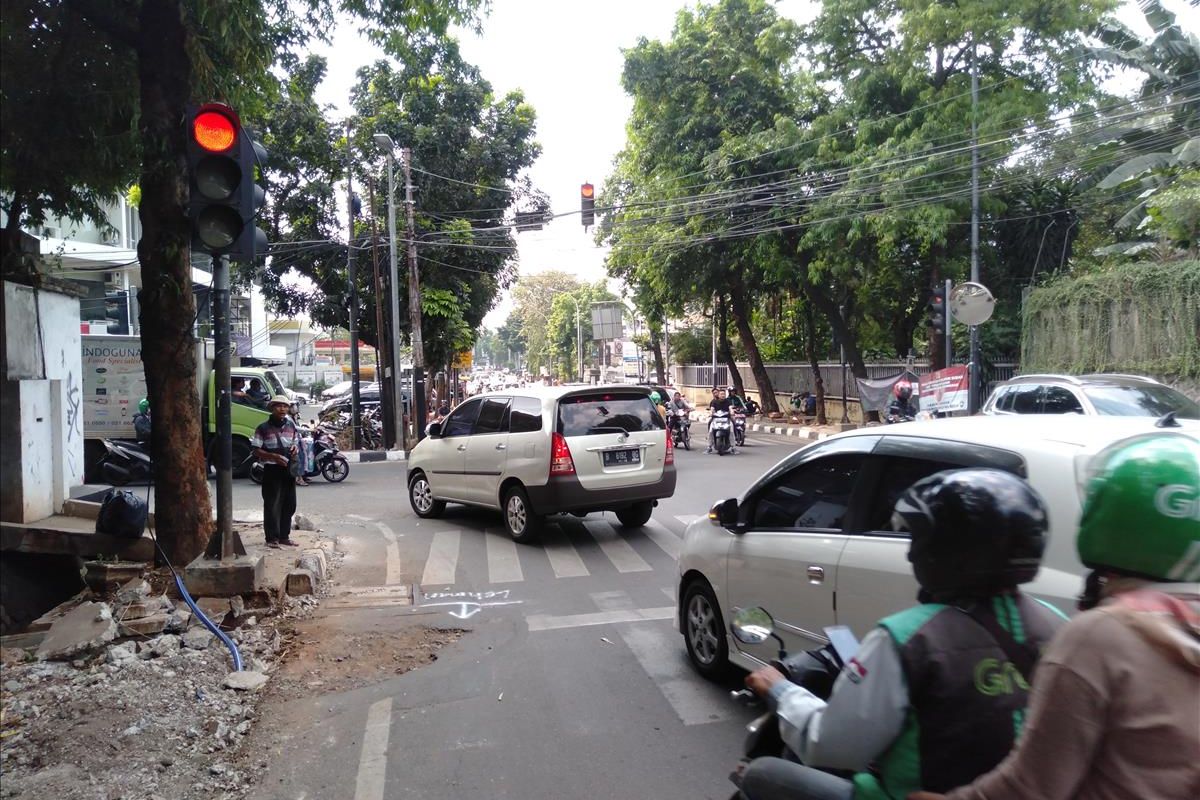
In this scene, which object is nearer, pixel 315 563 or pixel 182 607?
pixel 182 607

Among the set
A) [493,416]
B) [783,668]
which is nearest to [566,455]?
[493,416]

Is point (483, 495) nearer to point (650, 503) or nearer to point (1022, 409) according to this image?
point (650, 503)

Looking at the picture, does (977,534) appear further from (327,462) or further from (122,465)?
(122,465)

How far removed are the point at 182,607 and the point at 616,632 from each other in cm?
328

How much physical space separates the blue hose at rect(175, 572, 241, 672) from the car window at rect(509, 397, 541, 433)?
419 centimetres

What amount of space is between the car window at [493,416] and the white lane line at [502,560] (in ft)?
4.28

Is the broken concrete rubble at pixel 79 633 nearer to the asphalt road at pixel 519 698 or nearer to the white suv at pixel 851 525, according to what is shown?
the asphalt road at pixel 519 698

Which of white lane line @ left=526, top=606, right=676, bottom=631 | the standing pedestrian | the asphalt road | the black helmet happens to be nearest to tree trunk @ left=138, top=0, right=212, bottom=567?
the asphalt road

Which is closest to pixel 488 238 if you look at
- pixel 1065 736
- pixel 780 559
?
pixel 780 559

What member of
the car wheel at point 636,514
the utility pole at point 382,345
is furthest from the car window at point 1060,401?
the utility pole at point 382,345

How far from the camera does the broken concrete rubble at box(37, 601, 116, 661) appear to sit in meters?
5.77

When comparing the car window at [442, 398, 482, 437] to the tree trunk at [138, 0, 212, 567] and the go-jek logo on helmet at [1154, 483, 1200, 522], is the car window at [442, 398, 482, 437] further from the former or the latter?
the go-jek logo on helmet at [1154, 483, 1200, 522]

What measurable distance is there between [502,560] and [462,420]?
8.71 feet

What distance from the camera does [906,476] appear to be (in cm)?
406
